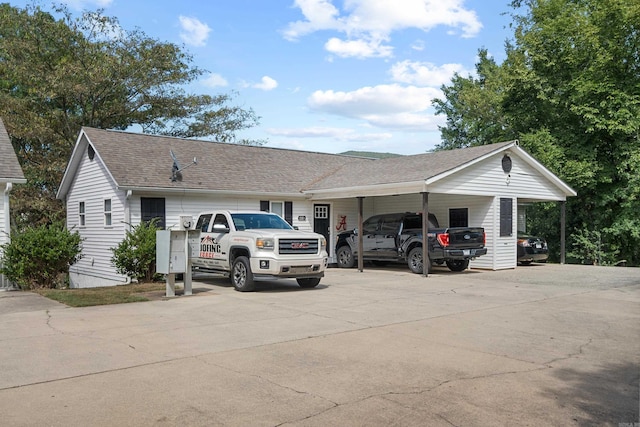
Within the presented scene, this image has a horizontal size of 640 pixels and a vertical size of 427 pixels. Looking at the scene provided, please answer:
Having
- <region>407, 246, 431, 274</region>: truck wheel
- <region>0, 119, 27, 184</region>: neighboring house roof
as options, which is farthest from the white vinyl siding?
<region>0, 119, 27, 184</region>: neighboring house roof

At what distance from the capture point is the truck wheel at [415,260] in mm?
17953

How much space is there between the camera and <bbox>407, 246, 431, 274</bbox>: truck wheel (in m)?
18.0

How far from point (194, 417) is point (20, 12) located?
3122cm

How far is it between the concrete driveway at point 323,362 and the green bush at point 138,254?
3.05 m

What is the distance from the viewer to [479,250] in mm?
17734

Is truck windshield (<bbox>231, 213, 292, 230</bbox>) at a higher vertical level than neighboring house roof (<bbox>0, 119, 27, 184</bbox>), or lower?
lower

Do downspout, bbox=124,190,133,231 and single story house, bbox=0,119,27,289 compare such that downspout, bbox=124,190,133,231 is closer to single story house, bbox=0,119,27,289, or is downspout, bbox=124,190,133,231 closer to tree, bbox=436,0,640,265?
single story house, bbox=0,119,27,289

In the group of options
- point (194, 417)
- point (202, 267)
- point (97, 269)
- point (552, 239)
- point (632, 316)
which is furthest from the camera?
point (552, 239)

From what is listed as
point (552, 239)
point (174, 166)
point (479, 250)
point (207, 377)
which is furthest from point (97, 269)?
point (552, 239)

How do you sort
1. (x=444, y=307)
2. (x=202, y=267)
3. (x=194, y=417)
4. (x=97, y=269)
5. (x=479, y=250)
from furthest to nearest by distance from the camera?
(x=97, y=269), (x=479, y=250), (x=202, y=267), (x=444, y=307), (x=194, y=417)

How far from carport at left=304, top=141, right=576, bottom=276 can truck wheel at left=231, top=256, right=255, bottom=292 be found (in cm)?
608

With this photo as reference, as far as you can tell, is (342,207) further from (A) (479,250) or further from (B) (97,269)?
(B) (97,269)

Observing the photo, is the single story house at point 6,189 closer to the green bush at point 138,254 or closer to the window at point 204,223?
the green bush at point 138,254

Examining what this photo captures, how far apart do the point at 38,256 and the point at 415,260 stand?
35.7 ft
